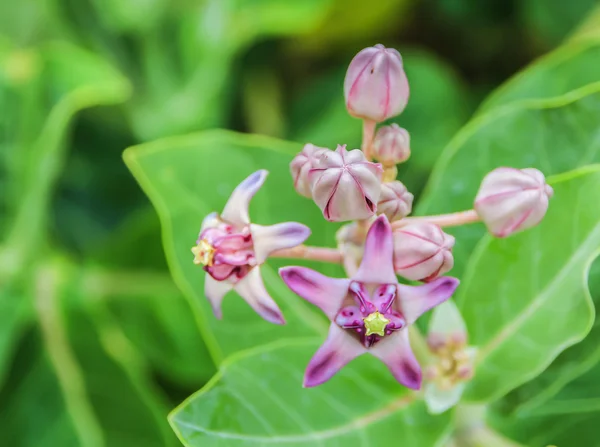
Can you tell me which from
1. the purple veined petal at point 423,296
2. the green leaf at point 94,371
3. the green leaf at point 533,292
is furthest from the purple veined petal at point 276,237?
the green leaf at point 94,371

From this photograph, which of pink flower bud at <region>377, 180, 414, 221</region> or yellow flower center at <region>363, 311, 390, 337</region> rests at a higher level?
pink flower bud at <region>377, 180, 414, 221</region>

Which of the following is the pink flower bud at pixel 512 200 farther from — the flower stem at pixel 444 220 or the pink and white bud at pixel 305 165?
the pink and white bud at pixel 305 165

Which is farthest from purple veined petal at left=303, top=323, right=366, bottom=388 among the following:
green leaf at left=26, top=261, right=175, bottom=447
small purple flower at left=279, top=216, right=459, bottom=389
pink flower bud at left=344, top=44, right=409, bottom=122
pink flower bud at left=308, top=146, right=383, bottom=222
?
green leaf at left=26, top=261, right=175, bottom=447

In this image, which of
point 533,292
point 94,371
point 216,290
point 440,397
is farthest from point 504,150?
point 94,371

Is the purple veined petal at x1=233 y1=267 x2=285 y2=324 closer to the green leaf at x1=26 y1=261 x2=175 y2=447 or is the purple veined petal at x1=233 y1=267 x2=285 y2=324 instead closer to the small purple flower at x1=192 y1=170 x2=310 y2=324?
the small purple flower at x1=192 y1=170 x2=310 y2=324

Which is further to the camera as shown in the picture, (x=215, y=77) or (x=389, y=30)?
(x=389, y=30)

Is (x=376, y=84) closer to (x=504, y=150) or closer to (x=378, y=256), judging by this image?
(x=378, y=256)

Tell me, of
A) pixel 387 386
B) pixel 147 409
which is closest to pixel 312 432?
pixel 387 386

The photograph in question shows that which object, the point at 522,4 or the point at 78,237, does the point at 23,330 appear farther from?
the point at 522,4
